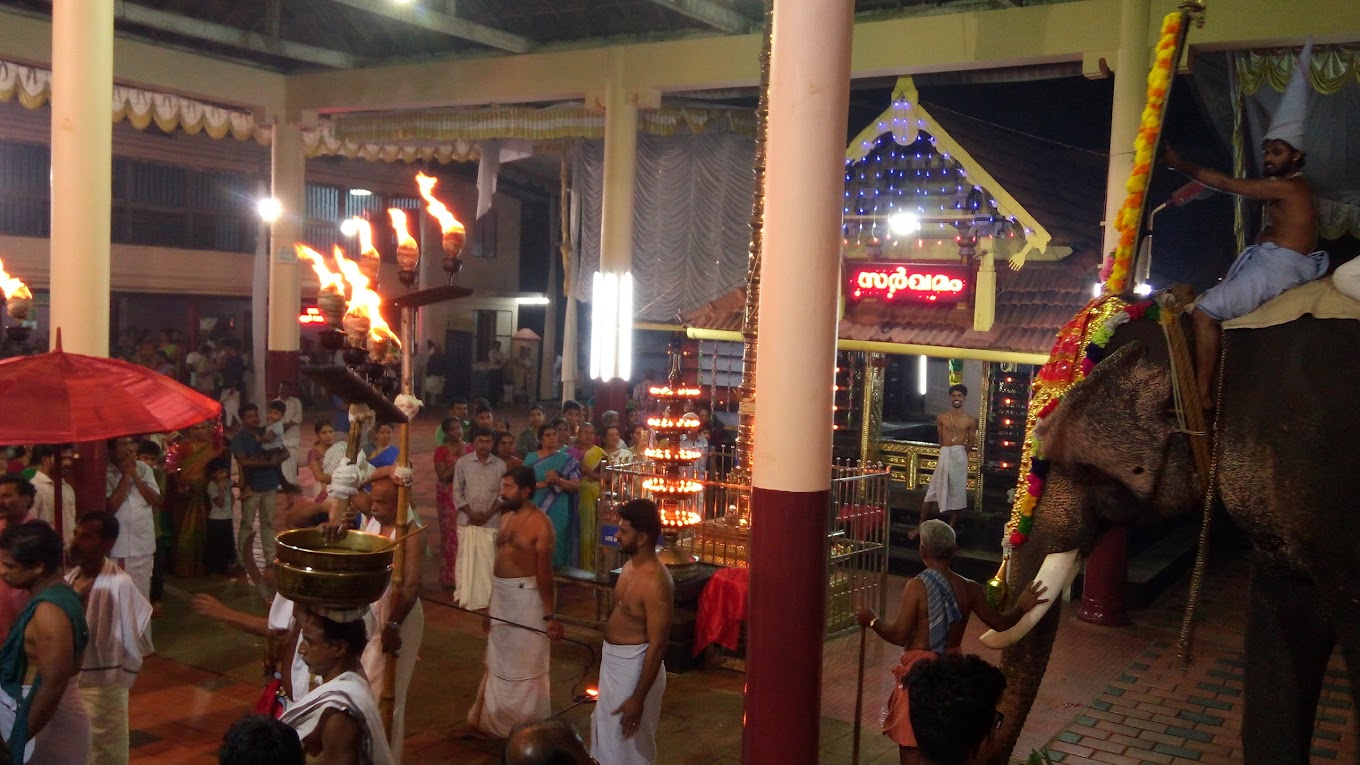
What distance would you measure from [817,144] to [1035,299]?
7957 millimetres

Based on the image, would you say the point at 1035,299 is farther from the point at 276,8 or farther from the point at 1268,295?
the point at 276,8

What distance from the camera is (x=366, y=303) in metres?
4.38

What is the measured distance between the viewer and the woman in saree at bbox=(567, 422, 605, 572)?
1094cm

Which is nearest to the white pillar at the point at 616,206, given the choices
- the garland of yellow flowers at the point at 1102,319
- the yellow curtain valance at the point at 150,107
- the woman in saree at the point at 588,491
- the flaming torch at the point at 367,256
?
the woman in saree at the point at 588,491

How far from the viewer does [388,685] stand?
5027mm

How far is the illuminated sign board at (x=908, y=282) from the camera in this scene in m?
13.0

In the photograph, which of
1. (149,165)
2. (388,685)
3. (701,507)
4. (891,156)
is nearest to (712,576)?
(701,507)

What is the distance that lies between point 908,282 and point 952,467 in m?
2.23

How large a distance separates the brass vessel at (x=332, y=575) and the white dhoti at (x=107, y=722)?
6.78 feet

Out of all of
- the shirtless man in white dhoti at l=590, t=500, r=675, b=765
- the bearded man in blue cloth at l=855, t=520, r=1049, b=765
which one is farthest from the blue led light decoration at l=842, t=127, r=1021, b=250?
the shirtless man in white dhoti at l=590, t=500, r=675, b=765

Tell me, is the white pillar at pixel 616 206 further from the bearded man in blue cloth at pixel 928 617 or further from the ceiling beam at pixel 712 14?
the bearded man in blue cloth at pixel 928 617

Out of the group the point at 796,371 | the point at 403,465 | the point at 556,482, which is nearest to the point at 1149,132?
the point at 796,371

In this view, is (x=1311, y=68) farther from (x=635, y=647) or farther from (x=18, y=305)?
(x=18, y=305)

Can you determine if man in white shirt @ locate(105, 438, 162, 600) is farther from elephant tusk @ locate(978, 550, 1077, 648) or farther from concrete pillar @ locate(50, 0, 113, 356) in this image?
elephant tusk @ locate(978, 550, 1077, 648)
